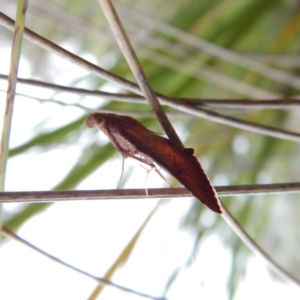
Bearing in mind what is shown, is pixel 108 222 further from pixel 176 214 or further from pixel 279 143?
pixel 279 143

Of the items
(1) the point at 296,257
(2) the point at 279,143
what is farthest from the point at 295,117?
(1) the point at 296,257

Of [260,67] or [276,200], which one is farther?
[276,200]

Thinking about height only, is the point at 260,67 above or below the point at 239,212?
above

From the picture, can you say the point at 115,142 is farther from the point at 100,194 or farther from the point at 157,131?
the point at 157,131

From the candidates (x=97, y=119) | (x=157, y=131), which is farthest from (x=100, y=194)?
(x=157, y=131)

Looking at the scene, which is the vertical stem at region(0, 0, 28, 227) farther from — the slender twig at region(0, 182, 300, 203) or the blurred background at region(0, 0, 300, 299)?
the blurred background at region(0, 0, 300, 299)

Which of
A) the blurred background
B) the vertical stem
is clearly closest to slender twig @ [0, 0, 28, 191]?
the vertical stem

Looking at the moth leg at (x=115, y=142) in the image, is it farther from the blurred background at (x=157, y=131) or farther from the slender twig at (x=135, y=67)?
the blurred background at (x=157, y=131)
